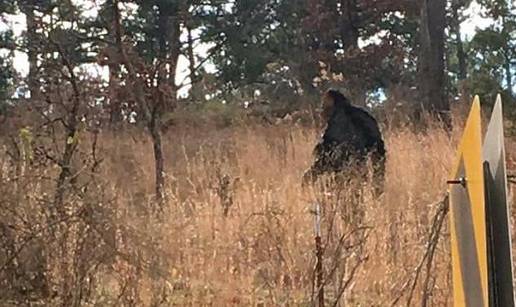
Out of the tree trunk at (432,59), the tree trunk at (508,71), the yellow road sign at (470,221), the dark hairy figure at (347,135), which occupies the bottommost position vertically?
the yellow road sign at (470,221)

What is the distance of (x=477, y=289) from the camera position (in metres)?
1.33

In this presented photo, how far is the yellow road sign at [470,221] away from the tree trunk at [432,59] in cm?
1147

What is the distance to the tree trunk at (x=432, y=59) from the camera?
43.0ft

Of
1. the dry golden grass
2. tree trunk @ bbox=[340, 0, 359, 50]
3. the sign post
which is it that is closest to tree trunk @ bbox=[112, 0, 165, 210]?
the dry golden grass

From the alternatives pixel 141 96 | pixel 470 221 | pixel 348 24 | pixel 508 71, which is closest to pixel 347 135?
pixel 141 96

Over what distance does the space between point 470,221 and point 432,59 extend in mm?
12413

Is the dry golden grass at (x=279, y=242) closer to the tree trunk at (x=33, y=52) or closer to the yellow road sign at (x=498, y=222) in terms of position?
the tree trunk at (x=33, y=52)

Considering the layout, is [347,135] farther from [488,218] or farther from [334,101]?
[488,218]

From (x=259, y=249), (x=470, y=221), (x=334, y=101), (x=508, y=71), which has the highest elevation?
(x=508, y=71)

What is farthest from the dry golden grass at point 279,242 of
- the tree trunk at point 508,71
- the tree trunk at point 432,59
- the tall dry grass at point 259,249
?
the tree trunk at point 432,59

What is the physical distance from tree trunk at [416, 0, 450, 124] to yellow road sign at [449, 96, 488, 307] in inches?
452

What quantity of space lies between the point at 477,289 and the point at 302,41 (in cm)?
1985

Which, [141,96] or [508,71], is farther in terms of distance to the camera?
[508,71]

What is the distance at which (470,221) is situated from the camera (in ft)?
4.48
